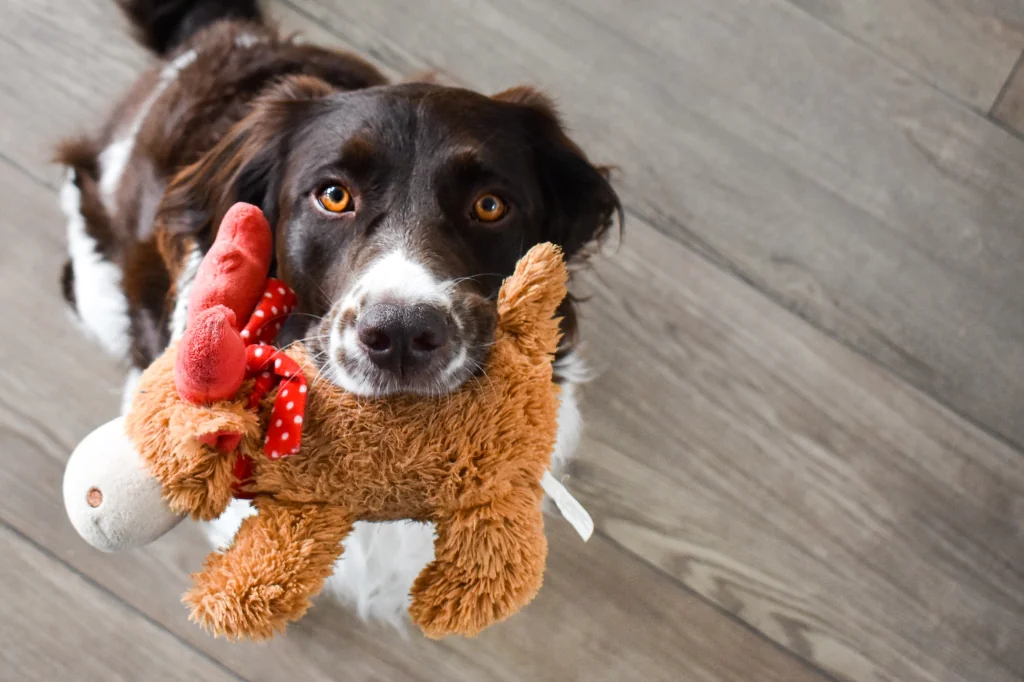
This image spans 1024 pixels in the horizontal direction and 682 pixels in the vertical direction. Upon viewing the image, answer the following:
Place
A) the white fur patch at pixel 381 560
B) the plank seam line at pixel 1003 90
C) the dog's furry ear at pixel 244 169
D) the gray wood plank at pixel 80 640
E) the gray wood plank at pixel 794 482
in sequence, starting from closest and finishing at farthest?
the dog's furry ear at pixel 244 169
the white fur patch at pixel 381 560
the gray wood plank at pixel 80 640
the gray wood plank at pixel 794 482
the plank seam line at pixel 1003 90

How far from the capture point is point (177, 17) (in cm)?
182

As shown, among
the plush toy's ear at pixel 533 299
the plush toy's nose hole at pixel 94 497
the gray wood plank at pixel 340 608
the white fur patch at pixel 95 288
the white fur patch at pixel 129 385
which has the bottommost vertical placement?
the gray wood plank at pixel 340 608

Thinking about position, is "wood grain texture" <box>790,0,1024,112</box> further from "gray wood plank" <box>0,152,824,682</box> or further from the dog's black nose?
the dog's black nose

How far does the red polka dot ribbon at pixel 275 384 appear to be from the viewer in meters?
0.90

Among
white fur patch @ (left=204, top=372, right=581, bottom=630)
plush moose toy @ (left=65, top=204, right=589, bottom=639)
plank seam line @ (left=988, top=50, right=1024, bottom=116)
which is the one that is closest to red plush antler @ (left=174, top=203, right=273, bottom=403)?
plush moose toy @ (left=65, top=204, right=589, bottom=639)

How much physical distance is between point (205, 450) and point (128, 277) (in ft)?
2.99

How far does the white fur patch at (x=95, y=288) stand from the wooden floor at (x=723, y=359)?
9cm

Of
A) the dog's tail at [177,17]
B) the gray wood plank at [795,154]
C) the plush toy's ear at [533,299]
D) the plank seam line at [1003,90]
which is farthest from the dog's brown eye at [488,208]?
the plank seam line at [1003,90]

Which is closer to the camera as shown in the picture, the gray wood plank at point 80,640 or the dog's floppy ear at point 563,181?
the dog's floppy ear at point 563,181

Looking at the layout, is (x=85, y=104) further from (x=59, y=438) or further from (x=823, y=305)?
(x=823, y=305)

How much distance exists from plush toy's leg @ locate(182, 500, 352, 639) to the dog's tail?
131 centimetres

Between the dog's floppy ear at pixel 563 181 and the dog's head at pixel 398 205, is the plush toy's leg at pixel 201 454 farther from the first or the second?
the dog's floppy ear at pixel 563 181

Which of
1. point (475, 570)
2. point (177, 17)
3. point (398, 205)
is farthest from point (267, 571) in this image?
point (177, 17)

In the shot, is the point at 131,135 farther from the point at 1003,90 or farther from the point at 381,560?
the point at 1003,90
